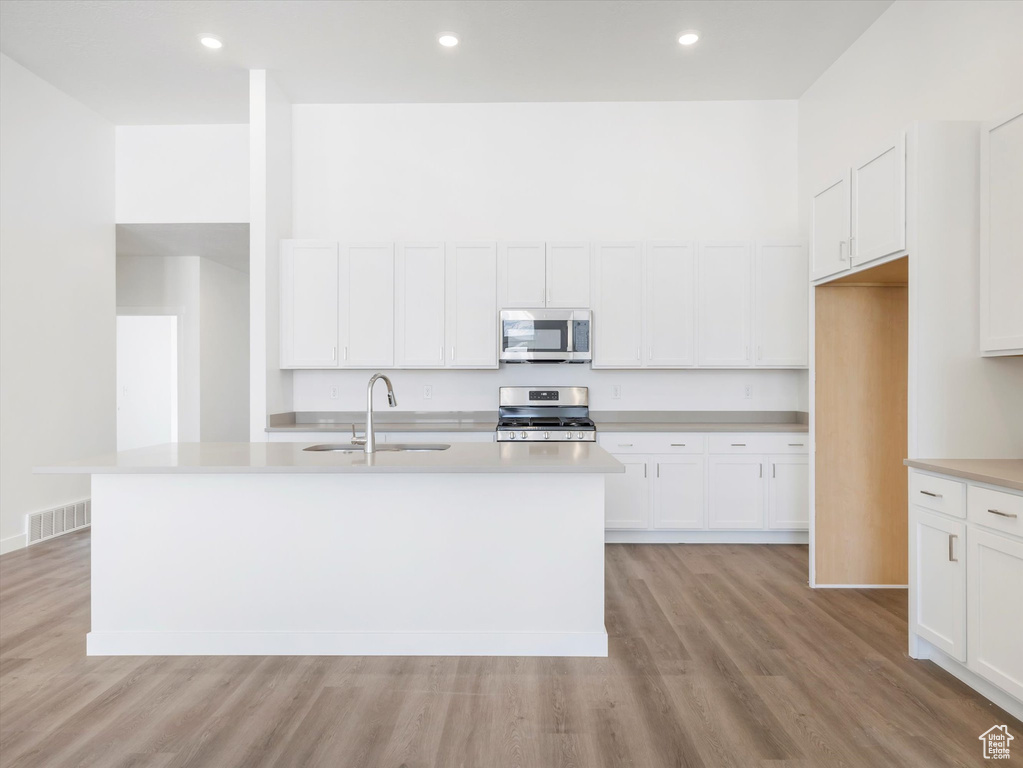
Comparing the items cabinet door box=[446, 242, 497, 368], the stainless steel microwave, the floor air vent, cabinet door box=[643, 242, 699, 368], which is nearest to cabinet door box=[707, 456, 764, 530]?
cabinet door box=[643, 242, 699, 368]

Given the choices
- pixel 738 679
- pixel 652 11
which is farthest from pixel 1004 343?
pixel 652 11

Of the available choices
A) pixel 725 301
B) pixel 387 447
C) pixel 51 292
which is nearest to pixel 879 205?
pixel 725 301

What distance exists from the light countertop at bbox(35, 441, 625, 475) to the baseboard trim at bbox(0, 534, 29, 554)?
2.44m

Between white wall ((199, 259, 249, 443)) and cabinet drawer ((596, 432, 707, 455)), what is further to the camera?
white wall ((199, 259, 249, 443))

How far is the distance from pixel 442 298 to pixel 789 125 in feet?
11.0

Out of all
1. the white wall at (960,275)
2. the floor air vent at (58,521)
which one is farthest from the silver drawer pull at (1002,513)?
the floor air vent at (58,521)

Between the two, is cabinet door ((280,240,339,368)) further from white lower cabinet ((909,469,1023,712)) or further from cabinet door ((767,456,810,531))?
white lower cabinet ((909,469,1023,712))

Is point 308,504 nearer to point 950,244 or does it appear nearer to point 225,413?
point 950,244

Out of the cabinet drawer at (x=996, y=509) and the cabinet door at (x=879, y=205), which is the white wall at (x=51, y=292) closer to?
the cabinet door at (x=879, y=205)

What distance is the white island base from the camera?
2.80 metres

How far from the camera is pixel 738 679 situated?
2.57 m

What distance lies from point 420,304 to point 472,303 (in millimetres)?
431

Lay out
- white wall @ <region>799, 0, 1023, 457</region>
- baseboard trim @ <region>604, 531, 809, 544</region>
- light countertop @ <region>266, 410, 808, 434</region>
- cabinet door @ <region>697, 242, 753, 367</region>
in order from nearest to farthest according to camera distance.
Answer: white wall @ <region>799, 0, 1023, 457</region> < baseboard trim @ <region>604, 531, 809, 544</region> < cabinet door @ <region>697, 242, 753, 367</region> < light countertop @ <region>266, 410, 808, 434</region>

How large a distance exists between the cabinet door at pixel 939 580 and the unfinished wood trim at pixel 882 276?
1.23 meters
